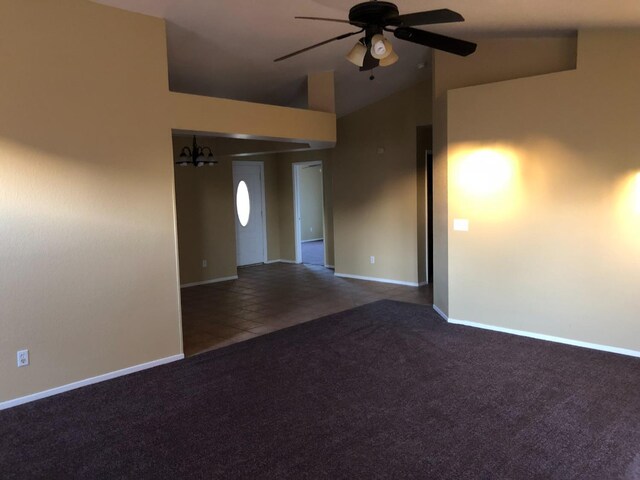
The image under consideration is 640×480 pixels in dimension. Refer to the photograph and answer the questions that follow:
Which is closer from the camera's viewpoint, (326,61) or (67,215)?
(67,215)

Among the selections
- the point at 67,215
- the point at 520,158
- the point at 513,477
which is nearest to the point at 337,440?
the point at 513,477

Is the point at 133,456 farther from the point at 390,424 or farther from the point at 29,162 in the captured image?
the point at 29,162

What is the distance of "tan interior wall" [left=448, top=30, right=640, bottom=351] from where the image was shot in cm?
404

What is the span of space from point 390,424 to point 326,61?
4054 mm

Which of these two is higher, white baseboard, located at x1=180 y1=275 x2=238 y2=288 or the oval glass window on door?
the oval glass window on door

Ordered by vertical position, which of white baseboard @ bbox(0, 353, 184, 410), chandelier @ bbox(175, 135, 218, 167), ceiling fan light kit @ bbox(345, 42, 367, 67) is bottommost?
white baseboard @ bbox(0, 353, 184, 410)

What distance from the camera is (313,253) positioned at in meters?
11.2

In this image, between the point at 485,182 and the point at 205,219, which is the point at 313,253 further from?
the point at 485,182

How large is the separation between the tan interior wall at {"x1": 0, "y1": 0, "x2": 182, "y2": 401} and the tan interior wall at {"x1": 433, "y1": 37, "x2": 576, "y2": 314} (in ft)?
9.64

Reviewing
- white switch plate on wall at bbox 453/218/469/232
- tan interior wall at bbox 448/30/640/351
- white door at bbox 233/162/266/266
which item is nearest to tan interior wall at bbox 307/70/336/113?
tan interior wall at bbox 448/30/640/351

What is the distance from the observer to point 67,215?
351 centimetres

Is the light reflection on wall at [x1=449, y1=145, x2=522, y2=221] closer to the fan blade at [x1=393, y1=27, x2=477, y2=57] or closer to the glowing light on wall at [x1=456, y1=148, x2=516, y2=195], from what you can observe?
the glowing light on wall at [x1=456, y1=148, x2=516, y2=195]

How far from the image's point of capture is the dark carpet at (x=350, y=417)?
2.55 meters

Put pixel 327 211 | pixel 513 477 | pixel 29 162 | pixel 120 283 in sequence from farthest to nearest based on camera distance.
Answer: pixel 327 211 < pixel 120 283 < pixel 29 162 < pixel 513 477
